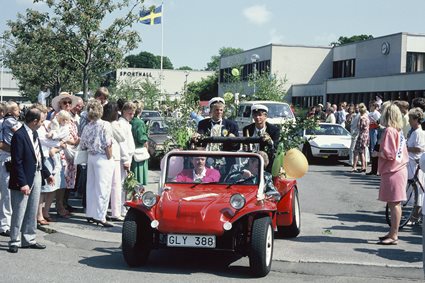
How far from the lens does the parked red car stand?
Result: 25.7ft

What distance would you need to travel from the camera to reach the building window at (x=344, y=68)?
2373 inches

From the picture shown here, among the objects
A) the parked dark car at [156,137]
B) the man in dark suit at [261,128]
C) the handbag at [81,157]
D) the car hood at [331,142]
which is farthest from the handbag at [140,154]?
the car hood at [331,142]

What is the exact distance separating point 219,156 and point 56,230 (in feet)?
10.4

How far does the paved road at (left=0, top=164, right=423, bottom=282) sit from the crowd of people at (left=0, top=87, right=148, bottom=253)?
381mm

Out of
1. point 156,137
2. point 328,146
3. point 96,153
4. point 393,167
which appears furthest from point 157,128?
point 393,167

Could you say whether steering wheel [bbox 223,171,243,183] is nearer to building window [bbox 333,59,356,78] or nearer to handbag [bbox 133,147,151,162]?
handbag [bbox 133,147,151,162]

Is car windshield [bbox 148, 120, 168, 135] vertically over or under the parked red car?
over

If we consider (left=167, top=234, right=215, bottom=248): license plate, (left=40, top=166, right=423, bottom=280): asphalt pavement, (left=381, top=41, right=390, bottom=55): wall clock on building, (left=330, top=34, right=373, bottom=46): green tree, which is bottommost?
(left=40, top=166, right=423, bottom=280): asphalt pavement

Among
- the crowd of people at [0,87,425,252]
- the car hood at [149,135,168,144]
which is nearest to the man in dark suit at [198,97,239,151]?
the crowd of people at [0,87,425,252]

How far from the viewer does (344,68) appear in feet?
207

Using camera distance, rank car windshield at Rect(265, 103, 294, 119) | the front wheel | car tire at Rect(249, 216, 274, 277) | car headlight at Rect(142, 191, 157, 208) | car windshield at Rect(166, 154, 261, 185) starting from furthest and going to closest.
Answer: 1. car windshield at Rect(265, 103, 294, 119)
2. the front wheel
3. car windshield at Rect(166, 154, 261, 185)
4. car headlight at Rect(142, 191, 157, 208)
5. car tire at Rect(249, 216, 274, 277)

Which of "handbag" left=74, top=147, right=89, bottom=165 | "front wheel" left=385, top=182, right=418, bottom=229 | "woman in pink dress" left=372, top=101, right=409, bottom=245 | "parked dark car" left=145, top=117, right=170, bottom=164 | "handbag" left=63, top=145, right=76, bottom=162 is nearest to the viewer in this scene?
"woman in pink dress" left=372, top=101, right=409, bottom=245

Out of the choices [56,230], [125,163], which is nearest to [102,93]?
[125,163]

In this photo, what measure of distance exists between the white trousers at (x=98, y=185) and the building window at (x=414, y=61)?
4238cm
